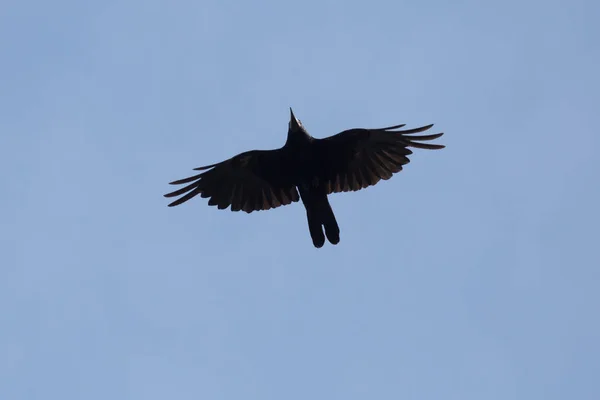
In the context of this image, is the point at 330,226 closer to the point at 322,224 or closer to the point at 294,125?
the point at 322,224

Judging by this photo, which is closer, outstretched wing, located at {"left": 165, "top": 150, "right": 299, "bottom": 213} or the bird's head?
the bird's head

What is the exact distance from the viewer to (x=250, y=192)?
19609 millimetres

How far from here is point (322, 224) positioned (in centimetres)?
1878

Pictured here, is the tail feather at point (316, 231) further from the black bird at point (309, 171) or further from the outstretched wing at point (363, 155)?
the outstretched wing at point (363, 155)

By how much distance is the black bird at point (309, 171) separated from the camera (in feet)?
61.4

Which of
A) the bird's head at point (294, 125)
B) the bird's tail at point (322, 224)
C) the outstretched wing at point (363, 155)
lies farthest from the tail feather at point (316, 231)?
the bird's head at point (294, 125)

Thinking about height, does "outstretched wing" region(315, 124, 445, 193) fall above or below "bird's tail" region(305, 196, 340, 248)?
above

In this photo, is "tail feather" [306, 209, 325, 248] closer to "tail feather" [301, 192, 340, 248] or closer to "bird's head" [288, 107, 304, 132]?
"tail feather" [301, 192, 340, 248]

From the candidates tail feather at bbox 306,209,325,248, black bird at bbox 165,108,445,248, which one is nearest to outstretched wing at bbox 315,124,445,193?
black bird at bbox 165,108,445,248

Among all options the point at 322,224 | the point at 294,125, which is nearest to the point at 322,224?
the point at 322,224

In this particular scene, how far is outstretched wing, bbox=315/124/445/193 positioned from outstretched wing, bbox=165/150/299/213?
80cm

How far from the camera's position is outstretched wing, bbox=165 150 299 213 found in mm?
19297

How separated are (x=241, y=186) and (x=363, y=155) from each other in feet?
7.31

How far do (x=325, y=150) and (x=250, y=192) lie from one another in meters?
1.68
